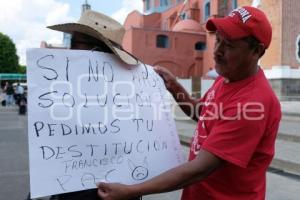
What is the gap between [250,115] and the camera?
60.0 inches

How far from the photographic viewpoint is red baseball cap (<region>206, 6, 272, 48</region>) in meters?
1.52

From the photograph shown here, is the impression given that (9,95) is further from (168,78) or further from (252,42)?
(252,42)

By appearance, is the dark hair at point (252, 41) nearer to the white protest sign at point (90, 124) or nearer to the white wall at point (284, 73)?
the white protest sign at point (90, 124)

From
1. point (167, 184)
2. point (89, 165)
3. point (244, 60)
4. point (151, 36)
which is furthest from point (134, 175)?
point (151, 36)

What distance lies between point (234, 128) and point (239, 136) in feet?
0.12

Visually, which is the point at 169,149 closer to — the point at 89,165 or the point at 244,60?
the point at 89,165

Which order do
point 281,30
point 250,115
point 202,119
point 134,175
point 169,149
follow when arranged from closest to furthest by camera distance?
point 250,115
point 202,119
point 134,175
point 169,149
point 281,30

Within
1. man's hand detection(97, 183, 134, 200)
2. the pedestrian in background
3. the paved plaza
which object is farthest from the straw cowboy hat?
the pedestrian in background

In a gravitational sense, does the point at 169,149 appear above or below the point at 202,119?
below

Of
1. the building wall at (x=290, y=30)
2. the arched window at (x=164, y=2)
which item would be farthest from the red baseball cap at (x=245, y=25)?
the arched window at (x=164, y=2)

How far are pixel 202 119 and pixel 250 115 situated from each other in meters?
0.27

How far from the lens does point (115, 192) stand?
5.33 feet

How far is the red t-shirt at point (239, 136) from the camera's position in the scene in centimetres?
152

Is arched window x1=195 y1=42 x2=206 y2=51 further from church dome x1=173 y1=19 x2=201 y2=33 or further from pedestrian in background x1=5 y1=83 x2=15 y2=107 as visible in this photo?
pedestrian in background x1=5 y1=83 x2=15 y2=107
